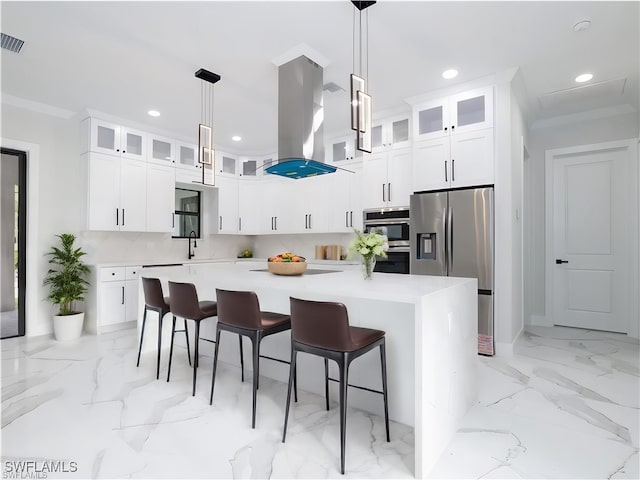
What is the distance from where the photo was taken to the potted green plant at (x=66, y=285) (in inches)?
172

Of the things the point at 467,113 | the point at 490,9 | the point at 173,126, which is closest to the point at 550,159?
the point at 467,113

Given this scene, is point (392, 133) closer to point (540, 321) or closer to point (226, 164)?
point (226, 164)

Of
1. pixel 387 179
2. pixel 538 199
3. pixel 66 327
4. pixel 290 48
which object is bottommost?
pixel 66 327

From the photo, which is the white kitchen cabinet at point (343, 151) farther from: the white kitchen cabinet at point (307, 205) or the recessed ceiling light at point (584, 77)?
the recessed ceiling light at point (584, 77)

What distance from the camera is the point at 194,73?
3586mm

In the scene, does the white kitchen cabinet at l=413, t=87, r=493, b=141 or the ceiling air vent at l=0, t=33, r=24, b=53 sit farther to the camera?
the white kitchen cabinet at l=413, t=87, r=493, b=141

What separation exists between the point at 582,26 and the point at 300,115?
2405mm

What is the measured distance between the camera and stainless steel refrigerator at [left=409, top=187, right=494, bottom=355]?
12.1 ft

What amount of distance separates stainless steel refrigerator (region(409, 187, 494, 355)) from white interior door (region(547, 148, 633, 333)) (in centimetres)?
202

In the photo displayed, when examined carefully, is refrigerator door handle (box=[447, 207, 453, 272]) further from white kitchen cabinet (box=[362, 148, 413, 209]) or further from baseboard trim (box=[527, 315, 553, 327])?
baseboard trim (box=[527, 315, 553, 327])

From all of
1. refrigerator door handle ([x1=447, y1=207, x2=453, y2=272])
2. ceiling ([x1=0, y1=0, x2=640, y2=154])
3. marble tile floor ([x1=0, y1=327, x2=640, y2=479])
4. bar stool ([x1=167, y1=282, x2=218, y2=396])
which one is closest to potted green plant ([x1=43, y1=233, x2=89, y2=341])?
marble tile floor ([x1=0, y1=327, x2=640, y2=479])

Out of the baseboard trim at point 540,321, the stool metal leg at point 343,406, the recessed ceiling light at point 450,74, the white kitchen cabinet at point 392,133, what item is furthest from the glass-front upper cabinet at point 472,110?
the stool metal leg at point 343,406

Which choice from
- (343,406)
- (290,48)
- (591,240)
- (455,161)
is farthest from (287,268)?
(591,240)
